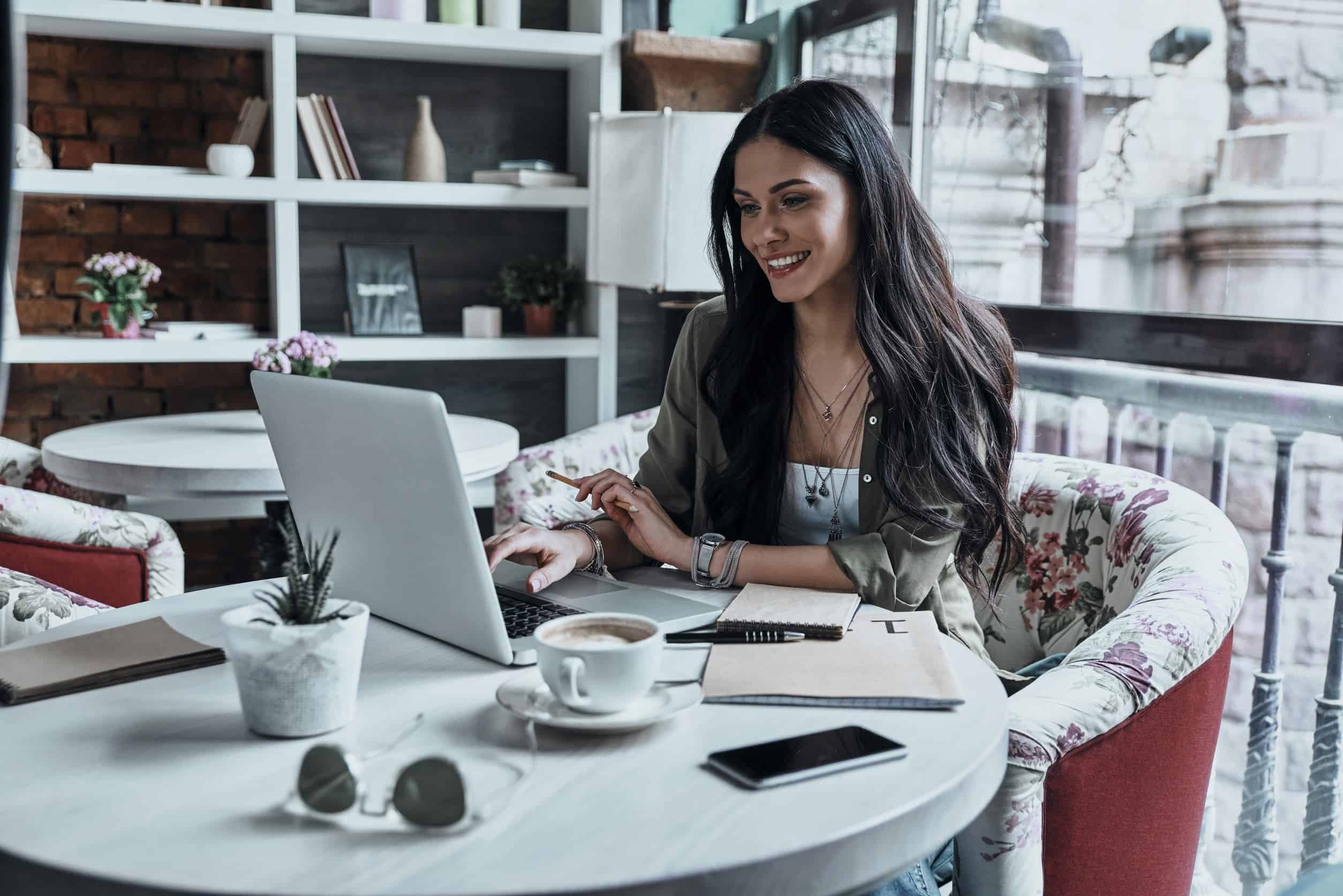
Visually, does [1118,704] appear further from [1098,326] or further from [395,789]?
[1098,326]

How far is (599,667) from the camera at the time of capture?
34.0 inches

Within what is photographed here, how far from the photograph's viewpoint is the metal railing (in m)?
1.80

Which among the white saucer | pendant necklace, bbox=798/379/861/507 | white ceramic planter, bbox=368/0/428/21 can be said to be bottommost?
the white saucer

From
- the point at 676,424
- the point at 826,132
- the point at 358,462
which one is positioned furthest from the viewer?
the point at 676,424

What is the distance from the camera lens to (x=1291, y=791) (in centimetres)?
213

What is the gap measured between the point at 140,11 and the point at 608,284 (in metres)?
1.38

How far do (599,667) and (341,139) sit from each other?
269 centimetres

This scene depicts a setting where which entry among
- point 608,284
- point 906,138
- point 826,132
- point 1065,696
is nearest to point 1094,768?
point 1065,696

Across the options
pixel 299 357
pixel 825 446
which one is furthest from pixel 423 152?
pixel 825 446

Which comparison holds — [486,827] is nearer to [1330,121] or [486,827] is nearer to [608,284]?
[1330,121]

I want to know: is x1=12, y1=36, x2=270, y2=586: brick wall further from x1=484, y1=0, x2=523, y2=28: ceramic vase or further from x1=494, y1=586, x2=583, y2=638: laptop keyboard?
x1=494, y1=586, x2=583, y2=638: laptop keyboard

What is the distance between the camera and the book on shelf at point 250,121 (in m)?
3.19

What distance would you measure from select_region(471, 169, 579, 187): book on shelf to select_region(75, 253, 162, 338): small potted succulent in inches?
36.3

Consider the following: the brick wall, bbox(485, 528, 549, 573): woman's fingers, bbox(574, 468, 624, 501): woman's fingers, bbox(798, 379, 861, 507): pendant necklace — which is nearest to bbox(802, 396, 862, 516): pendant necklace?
bbox(798, 379, 861, 507): pendant necklace
